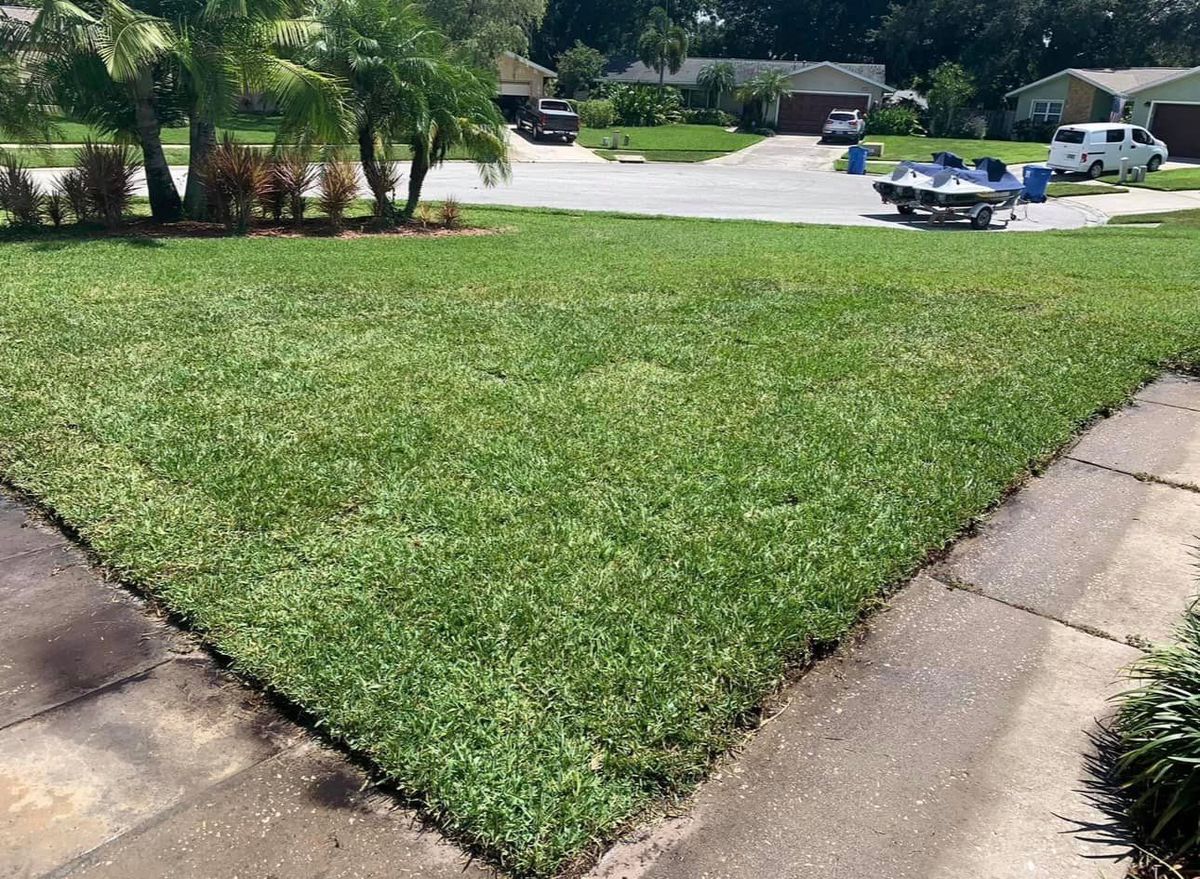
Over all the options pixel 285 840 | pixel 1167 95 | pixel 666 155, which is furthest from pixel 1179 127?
pixel 285 840

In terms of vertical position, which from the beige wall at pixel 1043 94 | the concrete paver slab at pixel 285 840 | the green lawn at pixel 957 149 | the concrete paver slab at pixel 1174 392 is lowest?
the concrete paver slab at pixel 285 840

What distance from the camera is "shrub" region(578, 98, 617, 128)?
52.7 m

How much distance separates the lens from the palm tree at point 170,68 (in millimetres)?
11945

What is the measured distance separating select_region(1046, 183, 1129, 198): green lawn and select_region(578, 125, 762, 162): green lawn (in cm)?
1665

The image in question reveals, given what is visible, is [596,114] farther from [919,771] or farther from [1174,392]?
[919,771]

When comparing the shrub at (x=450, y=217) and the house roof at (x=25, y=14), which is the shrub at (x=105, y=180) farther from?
the shrub at (x=450, y=217)

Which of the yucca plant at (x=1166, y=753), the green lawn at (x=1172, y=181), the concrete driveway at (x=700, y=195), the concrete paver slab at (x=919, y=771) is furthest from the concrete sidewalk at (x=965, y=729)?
the green lawn at (x=1172, y=181)

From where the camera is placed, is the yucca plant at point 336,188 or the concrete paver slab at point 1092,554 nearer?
the concrete paver slab at point 1092,554

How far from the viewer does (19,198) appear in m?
12.8

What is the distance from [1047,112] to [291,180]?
50.5 meters

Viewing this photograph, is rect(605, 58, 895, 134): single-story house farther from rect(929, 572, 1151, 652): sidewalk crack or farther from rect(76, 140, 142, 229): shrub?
rect(929, 572, 1151, 652): sidewalk crack

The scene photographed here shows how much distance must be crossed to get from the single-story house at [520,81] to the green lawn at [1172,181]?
32084 millimetres

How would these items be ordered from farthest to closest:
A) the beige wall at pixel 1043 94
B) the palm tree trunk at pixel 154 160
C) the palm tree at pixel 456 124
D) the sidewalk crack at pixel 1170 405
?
the beige wall at pixel 1043 94
the palm tree at pixel 456 124
the palm tree trunk at pixel 154 160
the sidewalk crack at pixel 1170 405

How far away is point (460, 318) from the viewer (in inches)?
312
